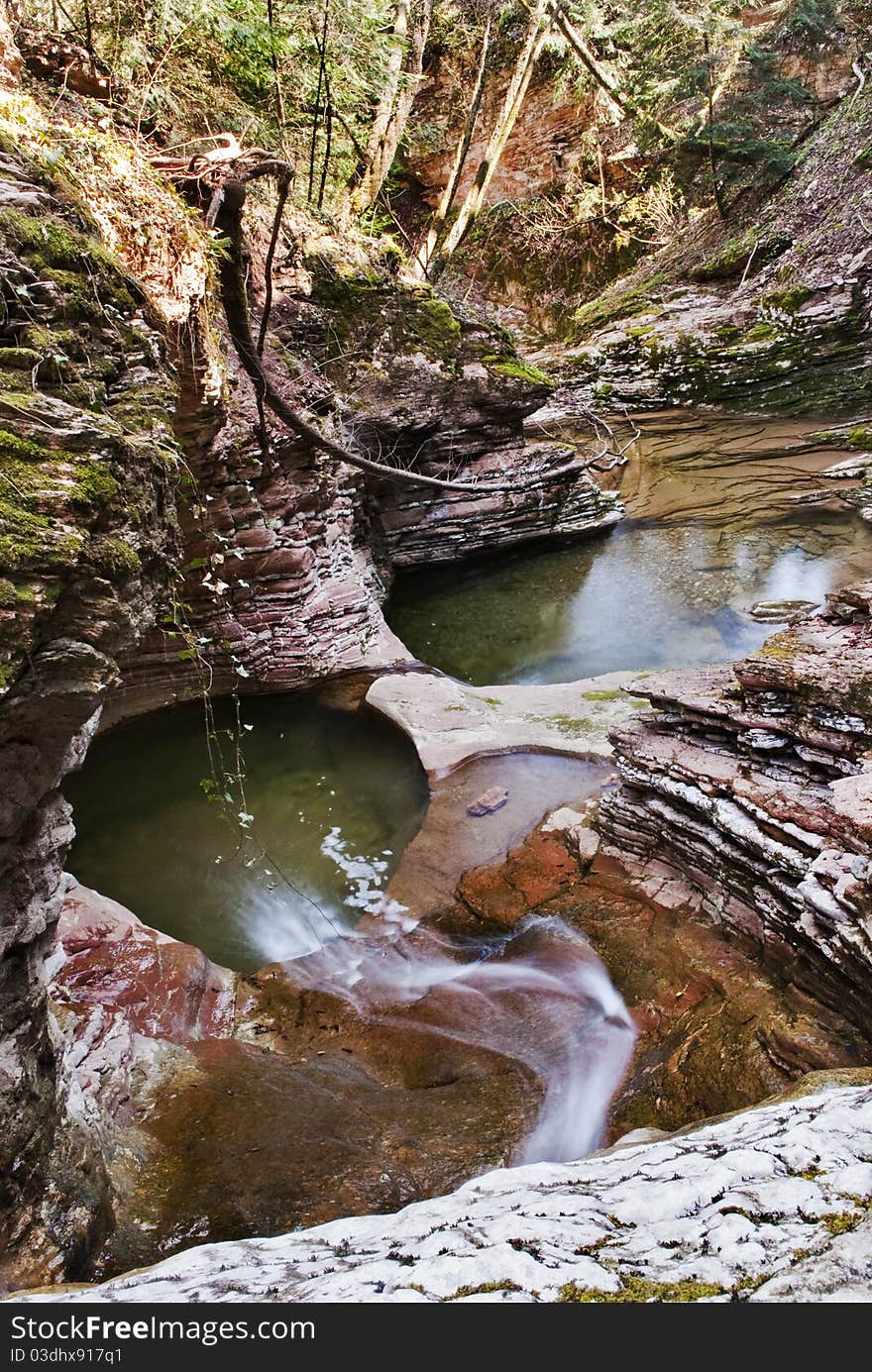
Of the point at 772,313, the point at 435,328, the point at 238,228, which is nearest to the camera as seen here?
the point at 238,228

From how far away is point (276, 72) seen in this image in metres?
8.09

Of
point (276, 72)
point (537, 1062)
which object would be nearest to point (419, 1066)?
point (537, 1062)

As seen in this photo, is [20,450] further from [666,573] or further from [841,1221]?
[666,573]

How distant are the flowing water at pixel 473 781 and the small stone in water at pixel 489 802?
0.35ft

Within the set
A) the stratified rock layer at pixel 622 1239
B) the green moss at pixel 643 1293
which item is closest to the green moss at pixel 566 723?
the stratified rock layer at pixel 622 1239

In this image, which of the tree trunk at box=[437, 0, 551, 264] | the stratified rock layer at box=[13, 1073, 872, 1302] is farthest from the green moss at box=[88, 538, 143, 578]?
the tree trunk at box=[437, 0, 551, 264]

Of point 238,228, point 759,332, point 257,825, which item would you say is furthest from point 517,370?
point 257,825

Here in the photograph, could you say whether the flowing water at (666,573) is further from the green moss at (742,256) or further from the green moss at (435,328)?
the green moss at (742,256)

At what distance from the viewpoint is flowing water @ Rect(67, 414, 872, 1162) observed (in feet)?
14.7

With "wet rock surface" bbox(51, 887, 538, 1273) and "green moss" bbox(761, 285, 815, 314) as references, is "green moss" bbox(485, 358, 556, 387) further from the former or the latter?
"wet rock surface" bbox(51, 887, 538, 1273)

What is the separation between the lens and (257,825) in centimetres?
671

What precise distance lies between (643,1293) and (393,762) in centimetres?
624

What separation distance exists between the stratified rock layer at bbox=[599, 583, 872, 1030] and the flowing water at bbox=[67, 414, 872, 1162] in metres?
0.97

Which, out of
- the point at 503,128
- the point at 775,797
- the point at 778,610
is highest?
the point at 503,128
